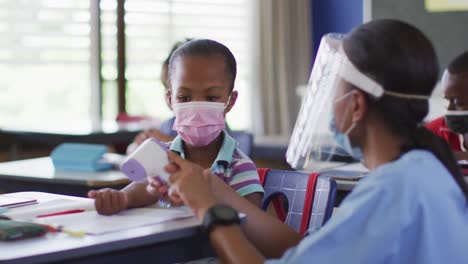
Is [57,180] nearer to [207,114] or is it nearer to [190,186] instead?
[207,114]

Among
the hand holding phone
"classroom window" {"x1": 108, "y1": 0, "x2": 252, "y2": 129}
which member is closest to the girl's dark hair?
the hand holding phone

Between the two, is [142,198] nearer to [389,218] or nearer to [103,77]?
[389,218]

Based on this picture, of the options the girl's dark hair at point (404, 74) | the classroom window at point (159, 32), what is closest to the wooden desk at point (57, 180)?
the girl's dark hair at point (404, 74)

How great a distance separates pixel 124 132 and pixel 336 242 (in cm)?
341

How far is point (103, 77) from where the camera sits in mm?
5500

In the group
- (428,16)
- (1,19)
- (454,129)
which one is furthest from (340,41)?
(1,19)

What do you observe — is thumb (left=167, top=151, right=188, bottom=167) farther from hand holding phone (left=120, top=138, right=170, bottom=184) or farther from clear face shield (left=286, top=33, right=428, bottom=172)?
clear face shield (left=286, top=33, right=428, bottom=172)

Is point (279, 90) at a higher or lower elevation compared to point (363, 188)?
lower

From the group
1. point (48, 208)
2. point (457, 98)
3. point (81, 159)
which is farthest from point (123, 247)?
point (457, 98)

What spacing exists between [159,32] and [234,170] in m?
3.54

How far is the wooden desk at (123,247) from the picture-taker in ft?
4.98

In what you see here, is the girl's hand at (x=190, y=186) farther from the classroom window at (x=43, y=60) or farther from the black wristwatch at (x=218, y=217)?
the classroom window at (x=43, y=60)

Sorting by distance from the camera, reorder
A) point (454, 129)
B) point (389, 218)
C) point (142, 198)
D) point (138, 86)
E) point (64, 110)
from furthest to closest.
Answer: point (138, 86) → point (64, 110) → point (454, 129) → point (142, 198) → point (389, 218)

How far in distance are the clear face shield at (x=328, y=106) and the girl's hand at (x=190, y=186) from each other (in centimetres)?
26
